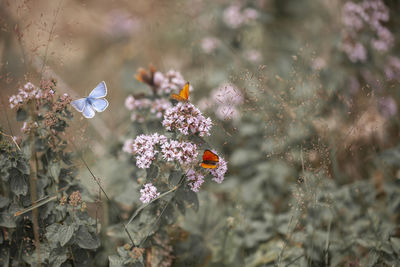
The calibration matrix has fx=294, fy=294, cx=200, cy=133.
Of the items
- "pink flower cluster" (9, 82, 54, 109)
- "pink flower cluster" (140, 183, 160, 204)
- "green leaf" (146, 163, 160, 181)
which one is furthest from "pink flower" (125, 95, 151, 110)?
"pink flower cluster" (140, 183, 160, 204)

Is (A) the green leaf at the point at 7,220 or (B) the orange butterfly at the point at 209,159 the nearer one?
(B) the orange butterfly at the point at 209,159

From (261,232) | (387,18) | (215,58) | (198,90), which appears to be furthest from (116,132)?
(387,18)

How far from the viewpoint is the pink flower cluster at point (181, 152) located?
1399 millimetres

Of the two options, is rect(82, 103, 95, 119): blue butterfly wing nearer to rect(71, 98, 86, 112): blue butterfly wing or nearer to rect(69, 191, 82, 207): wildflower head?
rect(71, 98, 86, 112): blue butterfly wing

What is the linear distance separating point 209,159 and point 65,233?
31.2 inches

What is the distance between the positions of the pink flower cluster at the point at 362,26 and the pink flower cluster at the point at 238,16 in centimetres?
97

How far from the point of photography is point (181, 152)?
140 centimetres

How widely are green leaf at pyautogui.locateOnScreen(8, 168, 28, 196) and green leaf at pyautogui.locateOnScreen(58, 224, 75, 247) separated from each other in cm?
27

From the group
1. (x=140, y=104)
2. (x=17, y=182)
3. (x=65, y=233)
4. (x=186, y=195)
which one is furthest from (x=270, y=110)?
(x=17, y=182)

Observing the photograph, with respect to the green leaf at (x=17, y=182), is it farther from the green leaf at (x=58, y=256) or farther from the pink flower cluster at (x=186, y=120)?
the pink flower cluster at (x=186, y=120)

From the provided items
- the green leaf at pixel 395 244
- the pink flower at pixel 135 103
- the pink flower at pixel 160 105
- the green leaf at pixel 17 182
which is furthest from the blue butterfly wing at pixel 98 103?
the green leaf at pixel 395 244

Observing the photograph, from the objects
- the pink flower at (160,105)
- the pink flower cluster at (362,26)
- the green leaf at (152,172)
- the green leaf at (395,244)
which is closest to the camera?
the green leaf at (152,172)

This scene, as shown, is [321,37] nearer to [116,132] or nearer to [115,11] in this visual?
[116,132]

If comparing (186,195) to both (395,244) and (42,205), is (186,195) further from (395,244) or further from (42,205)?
(395,244)
